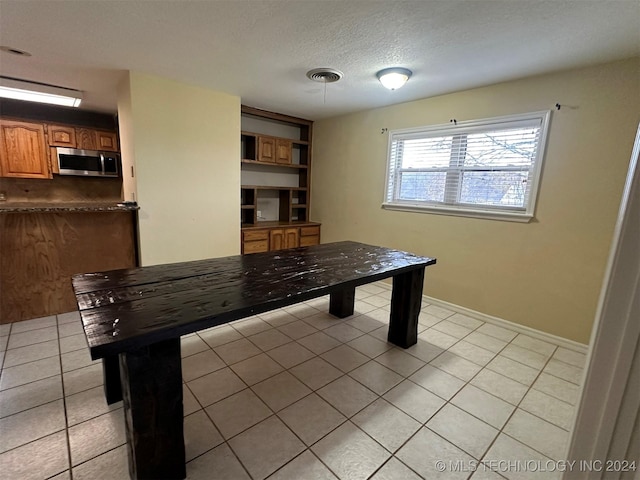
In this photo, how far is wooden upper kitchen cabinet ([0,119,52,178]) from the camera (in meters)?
4.02

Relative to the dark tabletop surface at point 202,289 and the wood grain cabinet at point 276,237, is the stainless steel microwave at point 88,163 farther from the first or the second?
the dark tabletop surface at point 202,289

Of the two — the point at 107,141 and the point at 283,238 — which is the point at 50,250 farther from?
the point at 107,141

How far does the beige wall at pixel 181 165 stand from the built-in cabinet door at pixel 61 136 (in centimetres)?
175

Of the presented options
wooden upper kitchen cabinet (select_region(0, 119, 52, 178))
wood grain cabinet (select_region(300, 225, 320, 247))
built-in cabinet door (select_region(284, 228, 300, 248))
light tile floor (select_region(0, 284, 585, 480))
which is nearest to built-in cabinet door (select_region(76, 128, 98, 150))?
wooden upper kitchen cabinet (select_region(0, 119, 52, 178))

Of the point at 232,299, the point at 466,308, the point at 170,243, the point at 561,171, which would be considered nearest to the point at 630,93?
the point at 561,171

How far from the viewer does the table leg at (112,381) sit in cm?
172

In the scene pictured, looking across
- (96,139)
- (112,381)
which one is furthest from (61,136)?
(112,381)

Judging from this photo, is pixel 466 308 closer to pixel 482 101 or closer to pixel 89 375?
pixel 482 101

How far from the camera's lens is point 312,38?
83.3 inches

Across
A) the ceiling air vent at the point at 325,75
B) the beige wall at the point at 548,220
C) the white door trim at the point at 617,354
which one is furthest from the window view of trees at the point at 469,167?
the white door trim at the point at 617,354

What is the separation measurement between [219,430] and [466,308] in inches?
108

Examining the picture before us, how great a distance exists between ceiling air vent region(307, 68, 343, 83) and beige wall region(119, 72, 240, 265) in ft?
4.06

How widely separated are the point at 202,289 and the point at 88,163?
434 cm

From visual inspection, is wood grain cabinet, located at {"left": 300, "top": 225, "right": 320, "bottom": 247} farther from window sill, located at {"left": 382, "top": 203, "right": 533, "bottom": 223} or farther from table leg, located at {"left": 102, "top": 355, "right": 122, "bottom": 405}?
table leg, located at {"left": 102, "top": 355, "right": 122, "bottom": 405}
